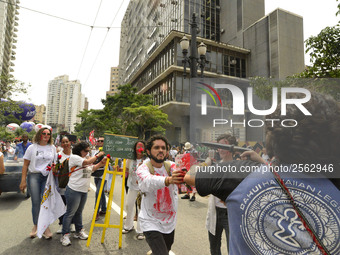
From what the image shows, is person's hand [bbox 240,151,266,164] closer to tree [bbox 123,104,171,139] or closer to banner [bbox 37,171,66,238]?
banner [bbox 37,171,66,238]

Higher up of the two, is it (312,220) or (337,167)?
(337,167)

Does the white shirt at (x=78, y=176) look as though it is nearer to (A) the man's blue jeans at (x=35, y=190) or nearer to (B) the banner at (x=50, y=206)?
(B) the banner at (x=50, y=206)

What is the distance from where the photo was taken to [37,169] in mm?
4164

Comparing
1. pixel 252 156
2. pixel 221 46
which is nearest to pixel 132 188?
pixel 252 156

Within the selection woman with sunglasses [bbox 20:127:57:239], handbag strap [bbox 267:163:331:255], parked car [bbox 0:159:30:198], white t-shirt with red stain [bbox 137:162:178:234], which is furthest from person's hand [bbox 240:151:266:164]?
parked car [bbox 0:159:30:198]

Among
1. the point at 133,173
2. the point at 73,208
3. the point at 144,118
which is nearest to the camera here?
the point at 73,208

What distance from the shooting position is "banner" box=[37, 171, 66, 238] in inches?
154

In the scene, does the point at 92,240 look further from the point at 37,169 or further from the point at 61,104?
the point at 61,104

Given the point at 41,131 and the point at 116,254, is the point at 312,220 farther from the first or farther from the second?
the point at 41,131

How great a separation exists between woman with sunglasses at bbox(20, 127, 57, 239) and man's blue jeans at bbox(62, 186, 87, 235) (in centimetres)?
45

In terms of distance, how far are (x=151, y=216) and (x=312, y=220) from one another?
1845 mm

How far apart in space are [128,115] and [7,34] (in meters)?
76.9

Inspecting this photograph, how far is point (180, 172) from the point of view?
5.51ft

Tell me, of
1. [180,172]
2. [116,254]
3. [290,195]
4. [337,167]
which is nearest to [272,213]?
[290,195]
